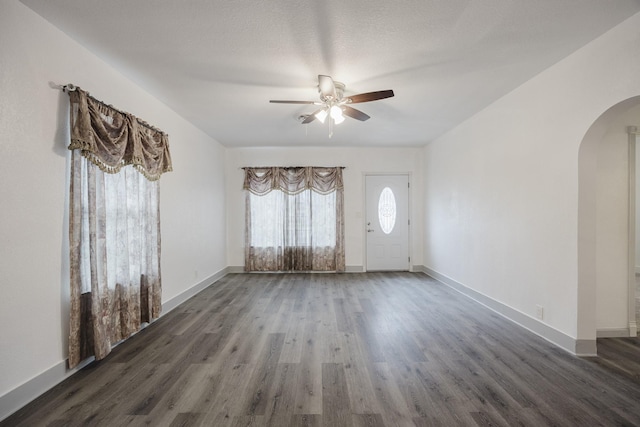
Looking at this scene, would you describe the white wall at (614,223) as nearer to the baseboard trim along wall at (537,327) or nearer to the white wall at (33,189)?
the baseboard trim along wall at (537,327)

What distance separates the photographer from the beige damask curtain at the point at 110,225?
2.15 meters

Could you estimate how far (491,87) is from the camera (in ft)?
10.1

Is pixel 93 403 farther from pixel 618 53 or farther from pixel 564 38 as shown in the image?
pixel 618 53

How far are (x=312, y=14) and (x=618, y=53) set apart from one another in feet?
7.74

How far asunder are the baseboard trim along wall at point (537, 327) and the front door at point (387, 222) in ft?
5.69

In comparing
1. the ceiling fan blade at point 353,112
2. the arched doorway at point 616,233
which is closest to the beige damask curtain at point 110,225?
the ceiling fan blade at point 353,112

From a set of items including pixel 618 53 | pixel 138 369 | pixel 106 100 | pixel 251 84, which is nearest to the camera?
pixel 618 53

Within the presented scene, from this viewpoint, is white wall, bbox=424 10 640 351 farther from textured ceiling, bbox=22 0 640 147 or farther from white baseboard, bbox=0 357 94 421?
white baseboard, bbox=0 357 94 421

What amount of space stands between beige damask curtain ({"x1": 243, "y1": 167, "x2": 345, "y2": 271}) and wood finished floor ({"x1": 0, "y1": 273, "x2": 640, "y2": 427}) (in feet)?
7.76

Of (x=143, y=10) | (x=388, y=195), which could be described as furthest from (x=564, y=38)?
(x=388, y=195)

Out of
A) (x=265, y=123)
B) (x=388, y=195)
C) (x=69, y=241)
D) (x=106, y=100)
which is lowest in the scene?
(x=69, y=241)

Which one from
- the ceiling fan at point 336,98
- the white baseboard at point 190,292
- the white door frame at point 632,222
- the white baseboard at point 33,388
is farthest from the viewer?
the white baseboard at point 190,292

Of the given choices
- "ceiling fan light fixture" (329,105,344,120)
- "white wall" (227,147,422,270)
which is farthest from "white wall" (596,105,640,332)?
"white wall" (227,147,422,270)

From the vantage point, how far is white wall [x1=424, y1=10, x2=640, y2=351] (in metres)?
2.25
